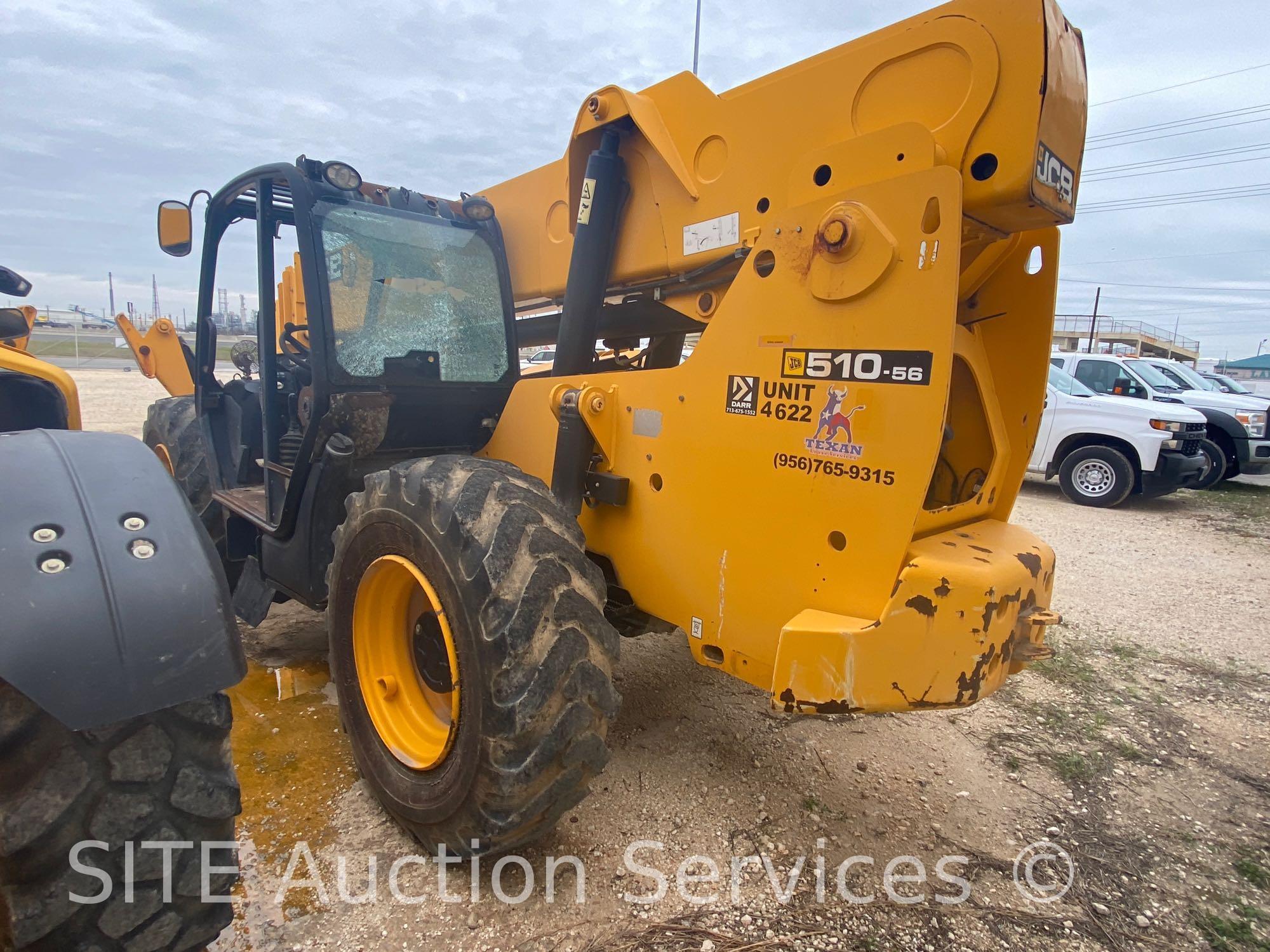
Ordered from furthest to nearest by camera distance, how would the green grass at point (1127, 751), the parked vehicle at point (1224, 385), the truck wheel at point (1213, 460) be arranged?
1. the parked vehicle at point (1224, 385)
2. the truck wheel at point (1213, 460)
3. the green grass at point (1127, 751)

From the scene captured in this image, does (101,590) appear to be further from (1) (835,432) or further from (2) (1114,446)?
(2) (1114,446)

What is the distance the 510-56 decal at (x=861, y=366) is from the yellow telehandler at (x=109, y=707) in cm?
155

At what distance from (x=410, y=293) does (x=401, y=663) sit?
160cm

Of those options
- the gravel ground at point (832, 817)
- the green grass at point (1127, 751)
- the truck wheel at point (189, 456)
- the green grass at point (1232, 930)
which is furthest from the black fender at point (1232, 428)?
the truck wheel at point (189, 456)

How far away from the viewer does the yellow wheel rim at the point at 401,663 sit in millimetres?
2582

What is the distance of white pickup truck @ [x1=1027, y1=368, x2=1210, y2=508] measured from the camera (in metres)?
8.93

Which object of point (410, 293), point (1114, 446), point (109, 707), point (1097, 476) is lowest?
point (1097, 476)

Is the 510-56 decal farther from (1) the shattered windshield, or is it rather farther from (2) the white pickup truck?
(2) the white pickup truck

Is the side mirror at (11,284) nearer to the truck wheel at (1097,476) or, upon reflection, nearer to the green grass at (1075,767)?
the green grass at (1075,767)

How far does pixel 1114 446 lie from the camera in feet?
30.6

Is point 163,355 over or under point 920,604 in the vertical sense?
over

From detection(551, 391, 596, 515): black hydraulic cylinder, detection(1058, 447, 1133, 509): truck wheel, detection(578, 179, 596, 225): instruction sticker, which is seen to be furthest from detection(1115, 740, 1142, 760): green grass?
detection(1058, 447, 1133, 509): truck wheel

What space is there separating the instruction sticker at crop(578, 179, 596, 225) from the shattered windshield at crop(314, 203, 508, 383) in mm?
740

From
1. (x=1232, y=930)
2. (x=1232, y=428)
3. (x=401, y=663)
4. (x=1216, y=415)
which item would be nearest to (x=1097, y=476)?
(x=1216, y=415)
